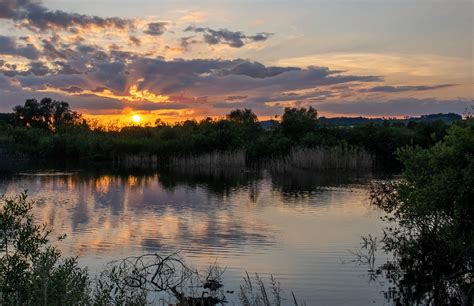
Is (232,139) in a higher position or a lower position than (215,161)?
higher

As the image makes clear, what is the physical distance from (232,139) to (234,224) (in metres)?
31.7

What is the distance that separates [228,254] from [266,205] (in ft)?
32.8

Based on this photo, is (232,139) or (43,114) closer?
(232,139)

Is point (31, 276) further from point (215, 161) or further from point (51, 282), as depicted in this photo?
point (215, 161)

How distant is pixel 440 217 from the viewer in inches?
414

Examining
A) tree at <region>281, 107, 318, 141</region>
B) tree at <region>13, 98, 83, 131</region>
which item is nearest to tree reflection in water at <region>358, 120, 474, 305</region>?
tree at <region>281, 107, 318, 141</region>

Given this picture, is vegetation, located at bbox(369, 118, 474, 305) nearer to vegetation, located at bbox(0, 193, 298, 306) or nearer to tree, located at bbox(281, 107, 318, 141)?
vegetation, located at bbox(0, 193, 298, 306)

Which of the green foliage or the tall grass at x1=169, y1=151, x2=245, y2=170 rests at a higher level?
the green foliage

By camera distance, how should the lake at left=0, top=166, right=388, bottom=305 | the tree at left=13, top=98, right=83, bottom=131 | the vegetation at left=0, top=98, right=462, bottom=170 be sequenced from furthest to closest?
the tree at left=13, top=98, right=83, bottom=131
the vegetation at left=0, top=98, right=462, bottom=170
the lake at left=0, top=166, right=388, bottom=305

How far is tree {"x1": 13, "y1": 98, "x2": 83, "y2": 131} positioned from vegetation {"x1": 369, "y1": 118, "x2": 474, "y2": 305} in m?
88.0

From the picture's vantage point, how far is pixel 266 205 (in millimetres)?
24250

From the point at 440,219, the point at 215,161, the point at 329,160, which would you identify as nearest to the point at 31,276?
the point at 440,219

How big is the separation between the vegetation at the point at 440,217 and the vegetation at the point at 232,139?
29447 mm

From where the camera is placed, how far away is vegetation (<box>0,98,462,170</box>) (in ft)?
159
